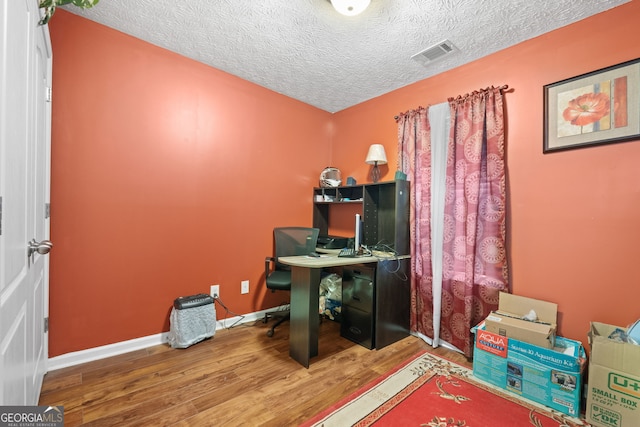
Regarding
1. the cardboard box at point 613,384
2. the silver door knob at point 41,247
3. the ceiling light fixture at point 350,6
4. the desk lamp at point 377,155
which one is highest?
the ceiling light fixture at point 350,6

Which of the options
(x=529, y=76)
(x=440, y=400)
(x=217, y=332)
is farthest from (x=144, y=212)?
(x=529, y=76)

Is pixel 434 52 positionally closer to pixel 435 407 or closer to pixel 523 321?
pixel 523 321

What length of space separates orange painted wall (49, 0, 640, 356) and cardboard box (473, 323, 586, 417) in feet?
1.39

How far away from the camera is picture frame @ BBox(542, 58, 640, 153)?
Result: 1700 mm

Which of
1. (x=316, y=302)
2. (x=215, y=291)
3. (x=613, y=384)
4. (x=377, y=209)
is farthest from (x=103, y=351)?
(x=613, y=384)

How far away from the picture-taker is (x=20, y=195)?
3.54 feet

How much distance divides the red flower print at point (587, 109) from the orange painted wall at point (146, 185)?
2.64 meters

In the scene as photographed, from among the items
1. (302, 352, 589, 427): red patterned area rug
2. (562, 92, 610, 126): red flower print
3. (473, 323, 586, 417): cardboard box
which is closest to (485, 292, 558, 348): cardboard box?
(473, 323, 586, 417): cardboard box

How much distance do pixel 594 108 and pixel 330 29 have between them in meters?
1.96

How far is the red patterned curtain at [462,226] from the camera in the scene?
2.18 metres

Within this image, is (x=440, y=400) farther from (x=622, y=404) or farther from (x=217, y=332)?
(x=217, y=332)

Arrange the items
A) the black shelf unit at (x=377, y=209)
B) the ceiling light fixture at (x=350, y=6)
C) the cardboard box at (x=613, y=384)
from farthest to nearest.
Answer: the black shelf unit at (x=377, y=209) < the ceiling light fixture at (x=350, y=6) < the cardboard box at (x=613, y=384)

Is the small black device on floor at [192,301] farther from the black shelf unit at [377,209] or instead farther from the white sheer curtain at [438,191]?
the white sheer curtain at [438,191]

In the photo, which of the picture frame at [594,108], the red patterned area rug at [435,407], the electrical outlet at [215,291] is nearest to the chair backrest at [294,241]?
the electrical outlet at [215,291]
